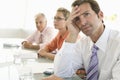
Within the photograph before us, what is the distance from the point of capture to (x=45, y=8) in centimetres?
516

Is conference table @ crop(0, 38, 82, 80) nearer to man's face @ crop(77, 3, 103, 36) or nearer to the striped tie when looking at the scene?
the striped tie

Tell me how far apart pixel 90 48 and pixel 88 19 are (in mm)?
237

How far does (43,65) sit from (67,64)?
1.04ft

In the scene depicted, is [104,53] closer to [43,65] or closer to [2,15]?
[43,65]

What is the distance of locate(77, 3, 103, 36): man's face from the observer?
60.2 inches

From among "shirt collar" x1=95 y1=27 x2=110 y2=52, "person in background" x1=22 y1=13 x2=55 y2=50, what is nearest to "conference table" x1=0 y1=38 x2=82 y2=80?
"shirt collar" x1=95 y1=27 x2=110 y2=52

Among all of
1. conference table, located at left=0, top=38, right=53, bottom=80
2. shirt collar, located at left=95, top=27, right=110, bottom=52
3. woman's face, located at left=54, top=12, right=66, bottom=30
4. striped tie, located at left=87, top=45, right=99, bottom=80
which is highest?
woman's face, located at left=54, top=12, right=66, bottom=30

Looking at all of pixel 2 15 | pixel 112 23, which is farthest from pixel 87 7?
pixel 2 15

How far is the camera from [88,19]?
1540 mm

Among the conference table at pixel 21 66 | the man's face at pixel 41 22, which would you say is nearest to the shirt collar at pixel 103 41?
the conference table at pixel 21 66

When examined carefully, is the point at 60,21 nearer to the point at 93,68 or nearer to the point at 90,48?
the point at 90,48

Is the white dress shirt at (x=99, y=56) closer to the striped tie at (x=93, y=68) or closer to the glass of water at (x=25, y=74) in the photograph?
the striped tie at (x=93, y=68)

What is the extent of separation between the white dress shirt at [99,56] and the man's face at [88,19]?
8 centimetres

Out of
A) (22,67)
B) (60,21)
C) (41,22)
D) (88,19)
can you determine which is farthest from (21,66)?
(41,22)
